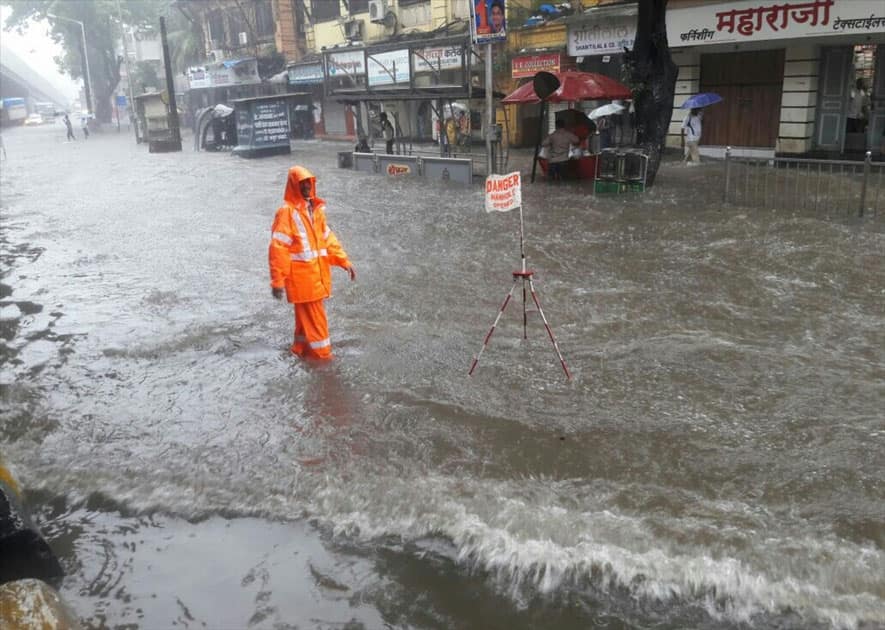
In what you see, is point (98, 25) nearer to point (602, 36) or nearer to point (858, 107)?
point (602, 36)

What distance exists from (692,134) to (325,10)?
22.0 m

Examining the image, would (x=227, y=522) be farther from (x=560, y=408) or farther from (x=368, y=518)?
(x=560, y=408)

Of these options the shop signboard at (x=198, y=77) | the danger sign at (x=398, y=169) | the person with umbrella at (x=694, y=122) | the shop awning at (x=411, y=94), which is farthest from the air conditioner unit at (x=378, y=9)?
the shop signboard at (x=198, y=77)

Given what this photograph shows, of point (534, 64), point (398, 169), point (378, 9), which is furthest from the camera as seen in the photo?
point (378, 9)

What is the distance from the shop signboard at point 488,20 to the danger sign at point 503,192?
9396 millimetres

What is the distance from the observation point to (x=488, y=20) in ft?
48.8

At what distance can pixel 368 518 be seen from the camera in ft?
14.6

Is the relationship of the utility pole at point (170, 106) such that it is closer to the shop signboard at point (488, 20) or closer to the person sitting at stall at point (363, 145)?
the person sitting at stall at point (363, 145)

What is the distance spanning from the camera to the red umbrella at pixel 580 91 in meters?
15.3

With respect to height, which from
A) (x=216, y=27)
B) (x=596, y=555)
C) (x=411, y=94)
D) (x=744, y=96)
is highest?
(x=216, y=27)

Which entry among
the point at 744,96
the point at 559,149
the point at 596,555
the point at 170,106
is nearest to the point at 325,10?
the point at 170,106

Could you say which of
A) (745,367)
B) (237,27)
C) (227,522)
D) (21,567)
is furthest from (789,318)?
(237,27)

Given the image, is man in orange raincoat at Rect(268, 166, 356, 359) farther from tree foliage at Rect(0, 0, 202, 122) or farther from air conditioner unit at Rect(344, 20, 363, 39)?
tree foliage at Rect(0, 0, 202, 122)

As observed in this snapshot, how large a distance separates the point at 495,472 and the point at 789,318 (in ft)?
13.6
